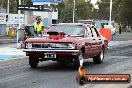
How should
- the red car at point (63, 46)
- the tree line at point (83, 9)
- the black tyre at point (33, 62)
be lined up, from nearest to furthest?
the red car at point (63, 46) < the black tyre at point (33, 62) < the tree line at point (83, 9)

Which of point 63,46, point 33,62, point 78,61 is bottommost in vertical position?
point 33,62

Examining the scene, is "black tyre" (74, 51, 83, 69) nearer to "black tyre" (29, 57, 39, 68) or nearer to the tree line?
"black tyre" (29, 57, 39, 68)

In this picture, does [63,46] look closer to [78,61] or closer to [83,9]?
[78,61]

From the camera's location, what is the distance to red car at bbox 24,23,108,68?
13141mm

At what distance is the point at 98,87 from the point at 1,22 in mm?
41976

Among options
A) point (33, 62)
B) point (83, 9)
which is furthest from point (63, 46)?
point (83, 9)

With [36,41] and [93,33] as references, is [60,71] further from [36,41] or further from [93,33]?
[93,33]

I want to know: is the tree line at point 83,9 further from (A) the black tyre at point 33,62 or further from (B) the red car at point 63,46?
(A) the black tyre at point 33,62

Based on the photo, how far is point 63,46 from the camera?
43.2ft

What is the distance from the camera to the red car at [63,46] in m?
13.1

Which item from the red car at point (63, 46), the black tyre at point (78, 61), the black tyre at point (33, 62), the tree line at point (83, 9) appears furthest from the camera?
the tree line at point (83, 9)

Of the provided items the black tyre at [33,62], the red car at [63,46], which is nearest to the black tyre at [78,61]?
the red car at [63,46]

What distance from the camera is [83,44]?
13930mm

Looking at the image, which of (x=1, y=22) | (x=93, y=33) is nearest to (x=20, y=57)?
(x=93, y=33)
